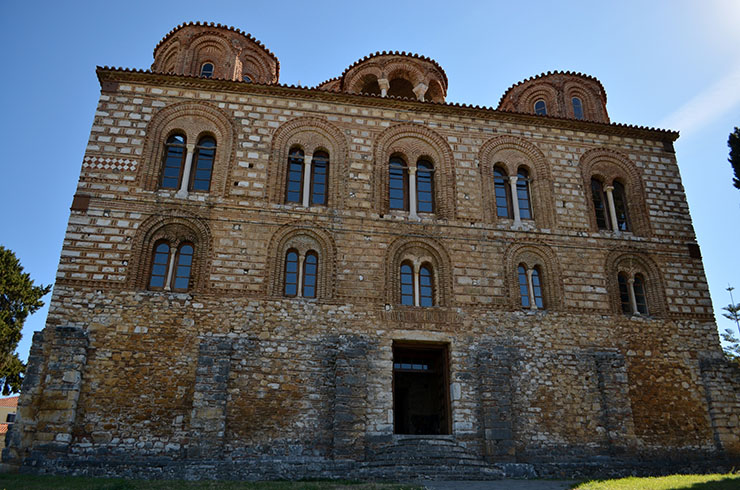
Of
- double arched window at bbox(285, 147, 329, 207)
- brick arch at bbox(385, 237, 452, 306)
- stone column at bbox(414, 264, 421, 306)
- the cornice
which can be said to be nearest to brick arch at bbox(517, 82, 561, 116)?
the cornice

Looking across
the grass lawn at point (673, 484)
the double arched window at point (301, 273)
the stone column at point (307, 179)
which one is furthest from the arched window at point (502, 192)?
the grass lawn at point (673, 484)

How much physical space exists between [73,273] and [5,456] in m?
3.98

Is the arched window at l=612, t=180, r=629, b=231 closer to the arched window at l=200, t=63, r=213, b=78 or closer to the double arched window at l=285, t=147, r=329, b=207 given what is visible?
the double arched window at l=285, t=147, r=329, b=207

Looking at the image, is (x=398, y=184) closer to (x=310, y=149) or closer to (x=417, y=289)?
(x=310, y=149)

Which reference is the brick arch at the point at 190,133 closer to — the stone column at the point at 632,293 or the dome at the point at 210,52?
the dome at the point at 210,52

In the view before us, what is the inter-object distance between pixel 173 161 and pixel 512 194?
30.9ft

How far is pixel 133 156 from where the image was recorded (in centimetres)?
1399

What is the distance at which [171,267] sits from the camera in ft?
43.1

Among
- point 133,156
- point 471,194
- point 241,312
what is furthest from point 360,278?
point 133,156

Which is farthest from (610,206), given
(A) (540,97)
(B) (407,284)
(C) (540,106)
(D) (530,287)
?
(B) (407,284)

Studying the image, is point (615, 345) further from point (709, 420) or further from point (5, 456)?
point (5, 456)

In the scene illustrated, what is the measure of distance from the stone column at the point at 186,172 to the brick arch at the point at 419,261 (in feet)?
17.9

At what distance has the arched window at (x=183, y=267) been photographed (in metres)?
13.1

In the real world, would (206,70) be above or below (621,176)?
above
